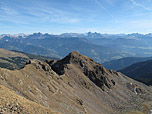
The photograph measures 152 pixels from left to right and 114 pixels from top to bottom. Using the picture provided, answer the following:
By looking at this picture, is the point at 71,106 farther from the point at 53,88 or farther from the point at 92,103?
the point at 92,103

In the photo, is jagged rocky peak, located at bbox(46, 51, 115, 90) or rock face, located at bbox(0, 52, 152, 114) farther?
jagged rocky peak, located at bbox(46, 51, 115, 90)

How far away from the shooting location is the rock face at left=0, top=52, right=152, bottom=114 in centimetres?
6673

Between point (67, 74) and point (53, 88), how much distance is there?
120ft

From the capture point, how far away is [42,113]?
3784 centimetres

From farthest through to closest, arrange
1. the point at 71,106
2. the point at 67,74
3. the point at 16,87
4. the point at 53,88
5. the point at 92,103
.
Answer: the point at 67,74 < the point at 92,103 < the point at 53,88 < the point at 71,106 < the point at 16,87

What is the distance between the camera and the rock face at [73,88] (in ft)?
219

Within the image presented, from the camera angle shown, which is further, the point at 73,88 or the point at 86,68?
the point at 86,68

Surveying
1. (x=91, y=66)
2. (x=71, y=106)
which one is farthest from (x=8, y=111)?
(x=91, y=66)

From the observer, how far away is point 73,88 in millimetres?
107875

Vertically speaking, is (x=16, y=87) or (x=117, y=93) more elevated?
(x=16, y=87)

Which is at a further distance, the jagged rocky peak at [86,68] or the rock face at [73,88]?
the jagged rocky peak at [86,68]

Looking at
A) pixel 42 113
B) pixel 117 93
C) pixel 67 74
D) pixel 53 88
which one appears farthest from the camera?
pixel 117 93

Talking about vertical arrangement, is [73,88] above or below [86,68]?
below

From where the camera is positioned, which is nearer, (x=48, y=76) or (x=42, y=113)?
(x=42, y=113)
